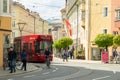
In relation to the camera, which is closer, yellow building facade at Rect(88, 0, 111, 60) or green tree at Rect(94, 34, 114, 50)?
green tree at Rect(94, 34, 114, 50)

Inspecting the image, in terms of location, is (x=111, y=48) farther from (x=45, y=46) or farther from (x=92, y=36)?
(x=45, y=46)

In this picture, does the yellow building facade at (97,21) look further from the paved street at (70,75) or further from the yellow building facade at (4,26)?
the paved street at (70,75)

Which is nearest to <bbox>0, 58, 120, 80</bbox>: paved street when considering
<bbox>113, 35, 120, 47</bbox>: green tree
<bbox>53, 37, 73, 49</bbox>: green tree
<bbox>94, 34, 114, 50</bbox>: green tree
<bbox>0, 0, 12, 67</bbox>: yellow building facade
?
<bbox>0, 0, 12, 67</bbox>: yellow building facade

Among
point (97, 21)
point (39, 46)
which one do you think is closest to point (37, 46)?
point (39, 46)

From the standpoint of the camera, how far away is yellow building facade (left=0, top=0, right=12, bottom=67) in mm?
38531

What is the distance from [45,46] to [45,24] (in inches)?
4922

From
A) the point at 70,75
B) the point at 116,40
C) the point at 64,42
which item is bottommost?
the point at 70,75

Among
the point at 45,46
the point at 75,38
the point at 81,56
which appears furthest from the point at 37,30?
the point at 45,46

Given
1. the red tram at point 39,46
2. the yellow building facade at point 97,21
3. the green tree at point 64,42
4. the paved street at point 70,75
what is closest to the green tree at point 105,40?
the yellow building facade at point 97,21

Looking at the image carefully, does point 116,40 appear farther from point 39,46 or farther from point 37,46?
point 37,46

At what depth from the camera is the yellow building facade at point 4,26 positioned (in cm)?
3853

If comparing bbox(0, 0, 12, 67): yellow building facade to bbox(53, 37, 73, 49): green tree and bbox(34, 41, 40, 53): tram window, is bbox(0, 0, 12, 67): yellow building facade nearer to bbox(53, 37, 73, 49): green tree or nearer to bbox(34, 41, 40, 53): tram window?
bbox(34, 41, 40, 53): tram window

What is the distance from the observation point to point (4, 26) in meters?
39.5

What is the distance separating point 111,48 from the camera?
68375mm
